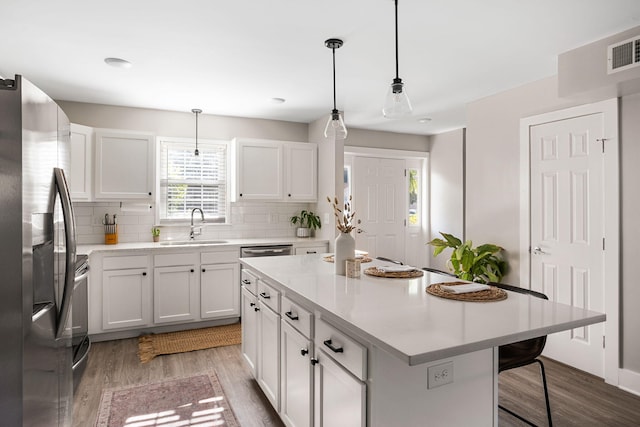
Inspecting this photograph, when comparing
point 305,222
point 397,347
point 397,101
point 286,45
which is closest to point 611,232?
point 397,101

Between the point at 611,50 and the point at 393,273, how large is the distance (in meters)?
2.13

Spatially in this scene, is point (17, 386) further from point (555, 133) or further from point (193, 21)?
point (555, 133)

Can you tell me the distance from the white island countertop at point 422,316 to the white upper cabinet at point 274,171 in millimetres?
2654

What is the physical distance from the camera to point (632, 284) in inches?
111

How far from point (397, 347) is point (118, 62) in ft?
10.1

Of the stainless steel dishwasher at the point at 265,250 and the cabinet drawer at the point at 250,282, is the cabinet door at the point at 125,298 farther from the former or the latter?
the cabinet drawer at the point at 250,282

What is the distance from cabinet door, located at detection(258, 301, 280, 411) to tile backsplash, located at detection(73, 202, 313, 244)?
252 cm

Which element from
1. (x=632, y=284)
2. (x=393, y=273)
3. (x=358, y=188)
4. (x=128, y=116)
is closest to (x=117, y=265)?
(x=128, y=116)

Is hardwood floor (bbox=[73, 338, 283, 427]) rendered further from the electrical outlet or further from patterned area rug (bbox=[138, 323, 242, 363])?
the electrical outlet

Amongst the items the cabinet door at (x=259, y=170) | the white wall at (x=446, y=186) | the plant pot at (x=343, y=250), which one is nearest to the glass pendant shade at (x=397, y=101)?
the plant pot at (x=343, y=250)

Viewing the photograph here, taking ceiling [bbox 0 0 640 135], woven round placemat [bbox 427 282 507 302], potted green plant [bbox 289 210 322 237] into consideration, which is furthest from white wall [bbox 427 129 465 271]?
woven round placemat [bbox 427 282 507 302]

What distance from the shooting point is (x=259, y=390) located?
9.21ft

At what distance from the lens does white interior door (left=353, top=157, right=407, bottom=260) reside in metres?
5.87

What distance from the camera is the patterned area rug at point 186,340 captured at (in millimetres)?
3596
